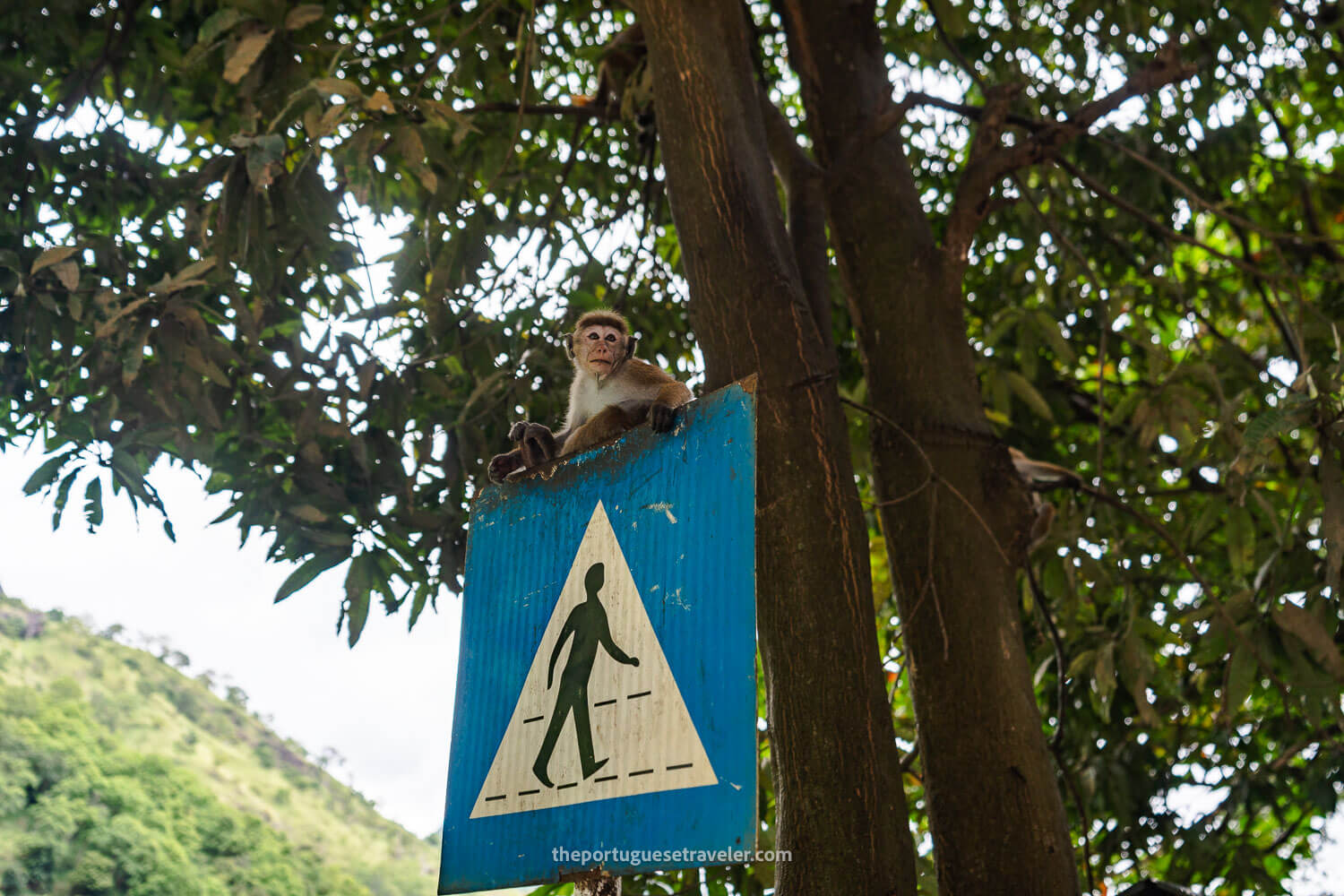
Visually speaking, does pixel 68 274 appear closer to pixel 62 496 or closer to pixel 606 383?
pixel 62 496

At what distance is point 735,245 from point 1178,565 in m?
3.89

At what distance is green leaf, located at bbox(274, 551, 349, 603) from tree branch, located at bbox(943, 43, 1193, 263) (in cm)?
203

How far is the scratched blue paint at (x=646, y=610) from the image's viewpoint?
55.9 inches

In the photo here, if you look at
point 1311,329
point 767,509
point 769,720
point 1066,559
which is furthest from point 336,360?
point 1311,329

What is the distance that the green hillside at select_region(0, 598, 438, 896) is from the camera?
11711 mm

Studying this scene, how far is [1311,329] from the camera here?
15.6ft

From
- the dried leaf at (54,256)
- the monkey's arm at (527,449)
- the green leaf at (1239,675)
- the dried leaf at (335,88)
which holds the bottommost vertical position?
the green leaf at (1239,675)

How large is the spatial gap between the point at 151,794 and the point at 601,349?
12.2 m

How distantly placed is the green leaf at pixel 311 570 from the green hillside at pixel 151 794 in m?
9.25

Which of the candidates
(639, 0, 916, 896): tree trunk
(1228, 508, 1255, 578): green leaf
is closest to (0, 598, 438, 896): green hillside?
(1228, 508, 1255, 578): green leaf

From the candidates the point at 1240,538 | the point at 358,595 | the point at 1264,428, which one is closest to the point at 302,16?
the point at 358,595

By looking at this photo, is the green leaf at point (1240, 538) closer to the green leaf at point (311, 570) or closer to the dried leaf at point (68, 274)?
the green leaf at point (311, 570)

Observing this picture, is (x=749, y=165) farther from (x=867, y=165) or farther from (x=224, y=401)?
(x=224, y=401)

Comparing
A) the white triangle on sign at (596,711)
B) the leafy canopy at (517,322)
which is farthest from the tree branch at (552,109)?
the white triangle on sign at (596,711)
